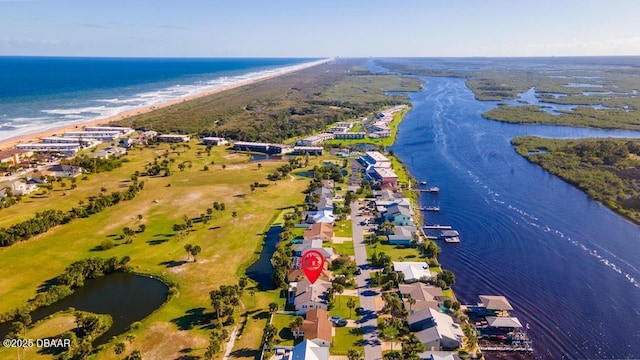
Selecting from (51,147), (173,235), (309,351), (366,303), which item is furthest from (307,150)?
(309,351)

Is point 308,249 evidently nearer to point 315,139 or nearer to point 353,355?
point 353,355


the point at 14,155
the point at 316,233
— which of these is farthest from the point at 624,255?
the point at 14,155

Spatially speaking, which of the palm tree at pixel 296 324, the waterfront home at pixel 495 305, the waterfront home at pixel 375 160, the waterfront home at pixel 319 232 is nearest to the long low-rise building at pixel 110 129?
the waterfront home at pixel 375 160

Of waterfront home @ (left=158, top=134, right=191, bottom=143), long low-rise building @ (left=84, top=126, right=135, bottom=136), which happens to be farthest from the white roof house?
long low-rise building @ (left=84, top=126, right=135, bottom=136)

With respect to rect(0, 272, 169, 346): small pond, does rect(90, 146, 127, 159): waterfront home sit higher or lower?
higher

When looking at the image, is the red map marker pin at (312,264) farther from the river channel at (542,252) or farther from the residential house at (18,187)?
the residential house at (18,187)

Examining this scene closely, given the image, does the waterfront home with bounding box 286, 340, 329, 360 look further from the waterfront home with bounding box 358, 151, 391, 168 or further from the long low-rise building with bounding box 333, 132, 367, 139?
the long low-rise building with bounding box 333, 132, 367, 139
